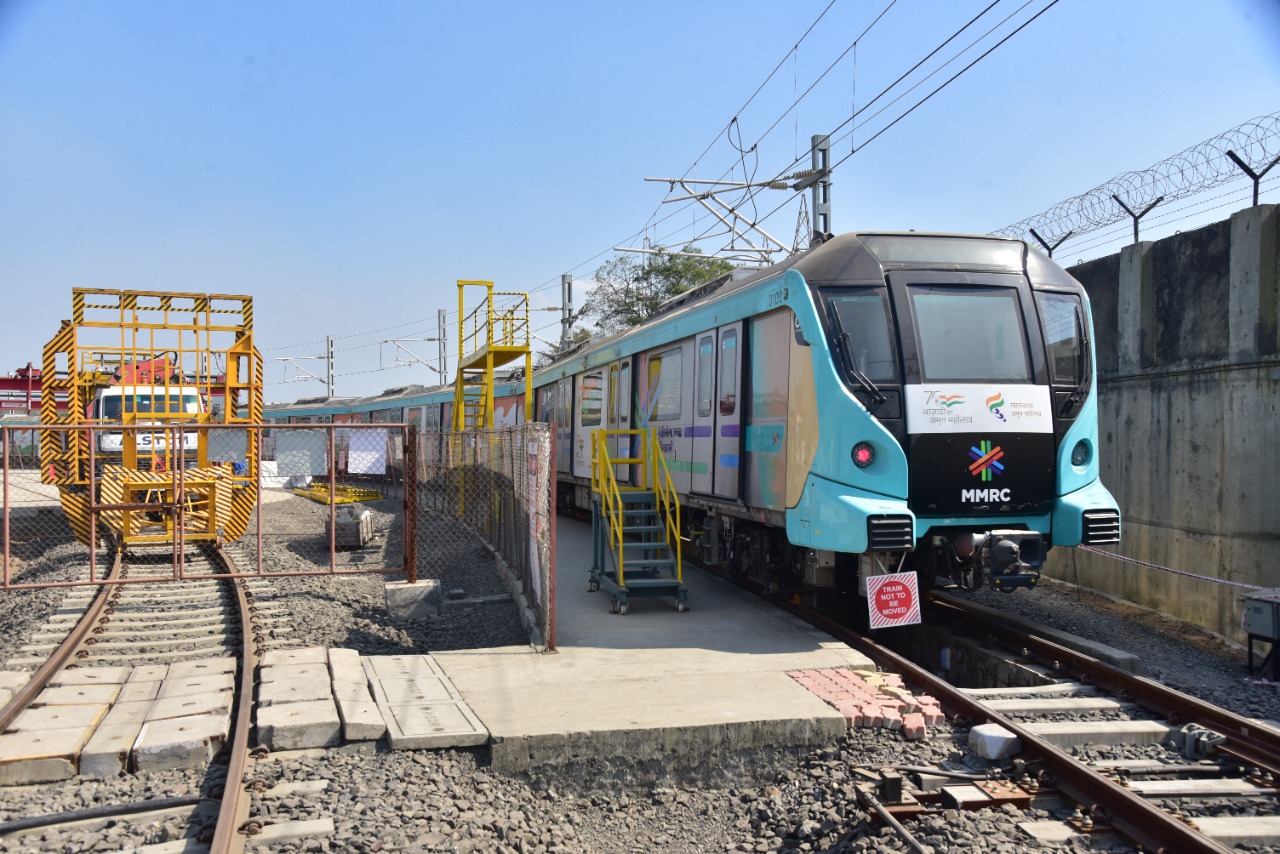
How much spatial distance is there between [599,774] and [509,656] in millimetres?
1942

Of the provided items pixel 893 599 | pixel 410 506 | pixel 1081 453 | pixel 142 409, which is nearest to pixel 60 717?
pixel 410 506

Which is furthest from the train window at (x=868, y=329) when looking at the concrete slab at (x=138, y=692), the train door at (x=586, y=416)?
the train door at (x=586, y=416)

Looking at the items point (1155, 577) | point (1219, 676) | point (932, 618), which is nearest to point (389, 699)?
point (932, 618)

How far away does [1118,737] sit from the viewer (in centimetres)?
568

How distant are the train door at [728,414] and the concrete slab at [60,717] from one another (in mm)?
5330

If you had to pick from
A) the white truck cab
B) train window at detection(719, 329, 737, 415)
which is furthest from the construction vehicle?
train window at detection(719, 329, 737, 415)

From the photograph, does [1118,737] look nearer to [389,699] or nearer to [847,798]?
[847,798]

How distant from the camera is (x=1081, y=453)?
7832mm

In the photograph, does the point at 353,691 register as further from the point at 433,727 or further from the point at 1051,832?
the point at 1051,832

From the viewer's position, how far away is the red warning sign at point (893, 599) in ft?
23.8

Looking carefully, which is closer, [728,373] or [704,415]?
[728,373]

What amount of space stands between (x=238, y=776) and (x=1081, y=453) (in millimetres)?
6566

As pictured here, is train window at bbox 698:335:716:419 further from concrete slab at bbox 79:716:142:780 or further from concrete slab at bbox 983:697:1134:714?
concrete slab at bbox 79:716:142:780

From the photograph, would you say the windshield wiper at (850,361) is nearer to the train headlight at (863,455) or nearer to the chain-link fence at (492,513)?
the train headlight at (863,455)
